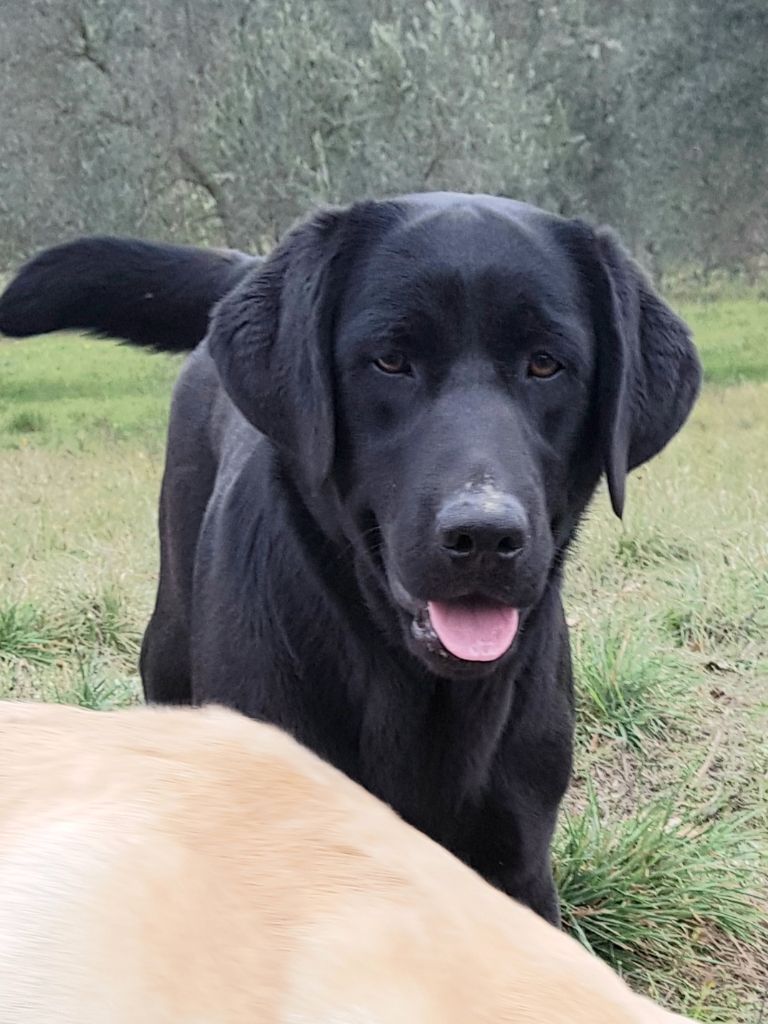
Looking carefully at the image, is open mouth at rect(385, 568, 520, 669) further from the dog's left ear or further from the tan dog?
the tan dog

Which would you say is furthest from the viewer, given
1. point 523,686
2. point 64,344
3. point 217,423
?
point 64,344

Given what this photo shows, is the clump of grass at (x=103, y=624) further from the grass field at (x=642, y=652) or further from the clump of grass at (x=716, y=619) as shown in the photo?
the clump of grass at (x=716, y=619)

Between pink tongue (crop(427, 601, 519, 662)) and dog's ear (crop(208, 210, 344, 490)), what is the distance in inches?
10.9

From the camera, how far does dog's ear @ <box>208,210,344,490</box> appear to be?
183 cm

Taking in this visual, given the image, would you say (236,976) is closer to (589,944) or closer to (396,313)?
(396,313)

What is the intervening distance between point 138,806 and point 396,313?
119 cm

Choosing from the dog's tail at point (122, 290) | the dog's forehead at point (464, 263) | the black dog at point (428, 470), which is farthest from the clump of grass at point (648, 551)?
the dog's forehead at point (464, 263)

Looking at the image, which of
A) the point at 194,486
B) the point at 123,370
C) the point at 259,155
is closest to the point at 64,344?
the point at 123,370

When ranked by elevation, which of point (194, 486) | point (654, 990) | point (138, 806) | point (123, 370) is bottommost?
point (123, 370)

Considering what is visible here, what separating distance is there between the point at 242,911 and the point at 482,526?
0.96 meters

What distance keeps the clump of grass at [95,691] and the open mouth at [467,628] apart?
1.04m

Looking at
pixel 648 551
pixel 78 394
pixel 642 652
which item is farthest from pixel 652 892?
pixel 78 394

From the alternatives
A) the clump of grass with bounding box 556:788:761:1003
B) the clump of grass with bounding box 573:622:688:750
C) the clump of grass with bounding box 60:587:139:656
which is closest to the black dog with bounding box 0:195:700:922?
the clump of grass with bounding box 556:788:761:1003

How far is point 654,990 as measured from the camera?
2.05 m
